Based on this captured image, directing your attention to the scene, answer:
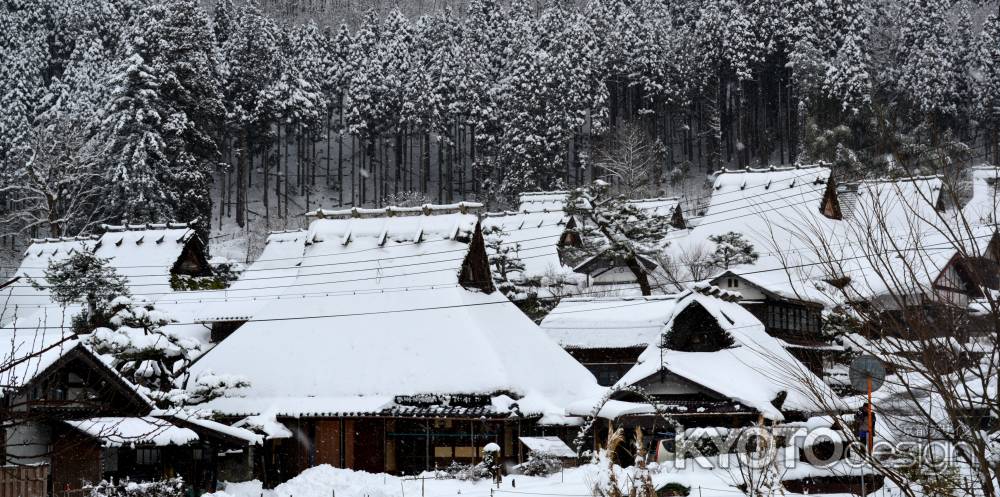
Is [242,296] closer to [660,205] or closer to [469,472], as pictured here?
[469,472]

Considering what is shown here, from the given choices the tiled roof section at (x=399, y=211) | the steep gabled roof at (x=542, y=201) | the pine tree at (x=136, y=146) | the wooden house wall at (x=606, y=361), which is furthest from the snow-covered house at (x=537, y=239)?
the pine tree at (x=136, y=146)

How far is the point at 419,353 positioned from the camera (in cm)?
3412

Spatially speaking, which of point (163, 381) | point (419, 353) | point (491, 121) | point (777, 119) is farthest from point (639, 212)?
point (777, 119)

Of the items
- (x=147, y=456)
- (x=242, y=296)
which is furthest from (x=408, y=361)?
(x=242, y=296)

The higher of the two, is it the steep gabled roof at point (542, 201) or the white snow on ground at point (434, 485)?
the steep gabled roof at point (542, 201)

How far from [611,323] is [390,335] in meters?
11.2

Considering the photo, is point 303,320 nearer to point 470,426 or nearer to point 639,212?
point 470,426

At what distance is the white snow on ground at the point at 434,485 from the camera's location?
21828mm

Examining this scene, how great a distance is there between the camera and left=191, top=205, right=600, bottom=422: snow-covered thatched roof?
33031mm

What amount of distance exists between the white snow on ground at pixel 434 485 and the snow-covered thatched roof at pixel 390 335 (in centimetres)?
354

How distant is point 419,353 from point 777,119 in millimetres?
57693

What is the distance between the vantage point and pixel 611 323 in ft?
140

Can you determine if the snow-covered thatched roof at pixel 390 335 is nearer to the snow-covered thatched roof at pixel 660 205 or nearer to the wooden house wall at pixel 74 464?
the wooden house wall at pixel 74 464

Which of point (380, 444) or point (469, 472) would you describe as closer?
point (469, 472)
